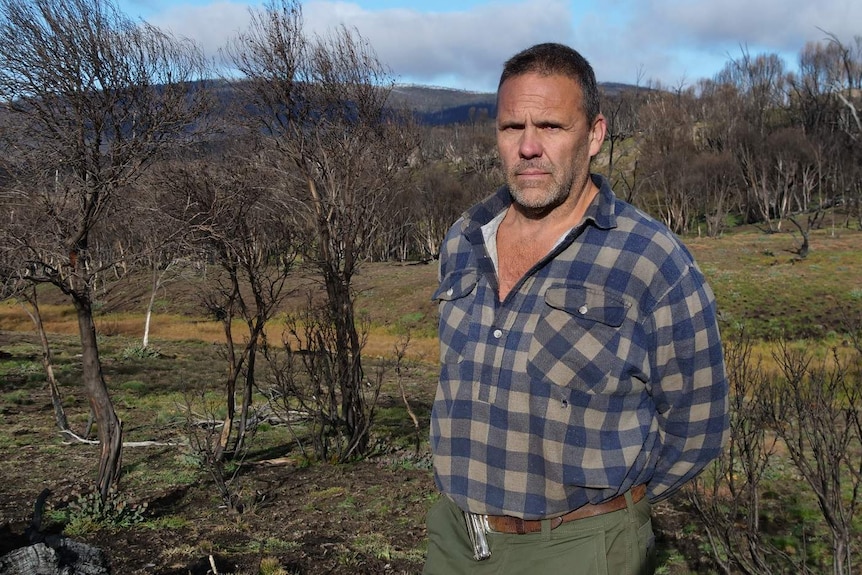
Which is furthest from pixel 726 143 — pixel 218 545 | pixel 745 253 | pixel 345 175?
pixel 218 545

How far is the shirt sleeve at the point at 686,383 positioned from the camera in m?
1.90

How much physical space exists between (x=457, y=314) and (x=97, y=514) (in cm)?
636

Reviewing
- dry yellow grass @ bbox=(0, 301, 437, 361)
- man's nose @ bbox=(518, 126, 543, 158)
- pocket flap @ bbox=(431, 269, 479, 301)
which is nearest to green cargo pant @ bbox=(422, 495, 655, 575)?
pocket flap @ bbox=(431, 269, 479, 301)

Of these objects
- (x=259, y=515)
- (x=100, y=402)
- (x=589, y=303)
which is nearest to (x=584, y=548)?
Result: (x=589, y=303)

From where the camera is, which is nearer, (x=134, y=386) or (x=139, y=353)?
(x=134, y=386)

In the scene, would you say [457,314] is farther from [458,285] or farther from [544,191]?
[544,191]

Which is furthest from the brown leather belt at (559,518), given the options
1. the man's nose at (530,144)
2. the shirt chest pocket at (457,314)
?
the man's nose at (530,144)

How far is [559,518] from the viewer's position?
194 cm

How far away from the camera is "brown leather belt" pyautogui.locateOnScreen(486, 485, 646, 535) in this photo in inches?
76.1

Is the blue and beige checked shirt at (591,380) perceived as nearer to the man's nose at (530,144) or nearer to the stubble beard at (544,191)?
the stubble beard at (544,191)

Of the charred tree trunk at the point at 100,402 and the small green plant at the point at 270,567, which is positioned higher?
the charred tree trunk at the point at 100,402

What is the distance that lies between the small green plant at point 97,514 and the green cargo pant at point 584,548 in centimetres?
626

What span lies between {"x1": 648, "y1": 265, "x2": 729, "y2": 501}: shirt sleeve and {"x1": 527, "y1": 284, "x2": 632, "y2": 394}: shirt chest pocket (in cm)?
11

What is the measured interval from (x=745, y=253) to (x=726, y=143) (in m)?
34.3
